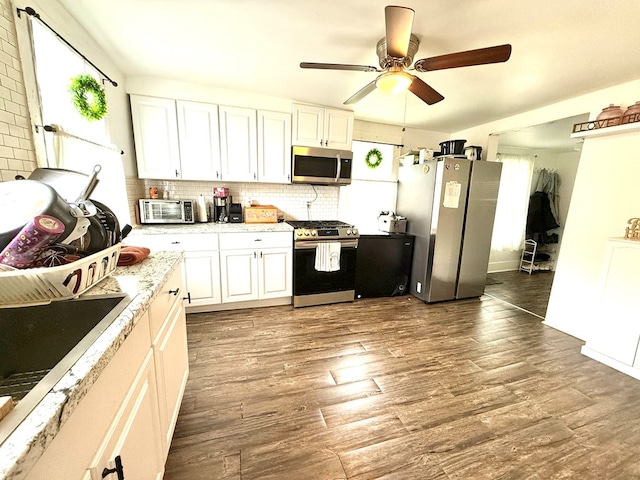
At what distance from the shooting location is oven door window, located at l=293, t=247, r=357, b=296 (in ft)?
9.53

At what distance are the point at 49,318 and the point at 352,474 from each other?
4.75ft

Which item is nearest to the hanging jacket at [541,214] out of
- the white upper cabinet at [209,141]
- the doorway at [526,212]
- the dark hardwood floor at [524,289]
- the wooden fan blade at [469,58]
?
the doorway at [526,212]

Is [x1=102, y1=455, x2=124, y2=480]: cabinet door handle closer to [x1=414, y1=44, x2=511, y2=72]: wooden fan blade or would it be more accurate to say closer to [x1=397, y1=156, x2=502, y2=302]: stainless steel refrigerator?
[x1=414, y1=44, x2=511, y2=72]: wooden fan blade

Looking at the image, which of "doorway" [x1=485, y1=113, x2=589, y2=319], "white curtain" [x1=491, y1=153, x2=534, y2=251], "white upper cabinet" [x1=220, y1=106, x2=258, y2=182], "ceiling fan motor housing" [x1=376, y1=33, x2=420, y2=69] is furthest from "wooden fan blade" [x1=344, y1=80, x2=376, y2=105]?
"white curtain" [x1=491, y1=153, x2=534, y2=251]

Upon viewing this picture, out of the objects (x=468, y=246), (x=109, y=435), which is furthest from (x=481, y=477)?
(x=468, y=246)

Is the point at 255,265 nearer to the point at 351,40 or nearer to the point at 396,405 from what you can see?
the point at 396,405

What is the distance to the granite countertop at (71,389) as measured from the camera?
1.19 feet

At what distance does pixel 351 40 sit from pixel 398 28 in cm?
58

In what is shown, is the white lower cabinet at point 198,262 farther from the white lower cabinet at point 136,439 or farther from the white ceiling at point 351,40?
the white lower cabinet at point 136,439

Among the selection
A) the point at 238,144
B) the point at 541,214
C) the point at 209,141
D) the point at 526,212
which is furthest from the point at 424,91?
the point at 541,214

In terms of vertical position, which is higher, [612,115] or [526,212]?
[612,115]

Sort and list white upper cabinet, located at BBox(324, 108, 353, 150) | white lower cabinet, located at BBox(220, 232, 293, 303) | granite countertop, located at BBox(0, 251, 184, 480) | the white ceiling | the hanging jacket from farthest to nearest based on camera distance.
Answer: the hanging jacket → white upper cabinet, located at BBox(324, 108, 353, 150) → white lower cabinet, located at BBox(220, 232, 293, 303) → the white ceiling → granite countertop, located at BBox(0, 251, 184, 480)

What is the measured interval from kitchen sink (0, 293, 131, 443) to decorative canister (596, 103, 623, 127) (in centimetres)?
366

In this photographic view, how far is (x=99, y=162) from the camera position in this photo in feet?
5.95
